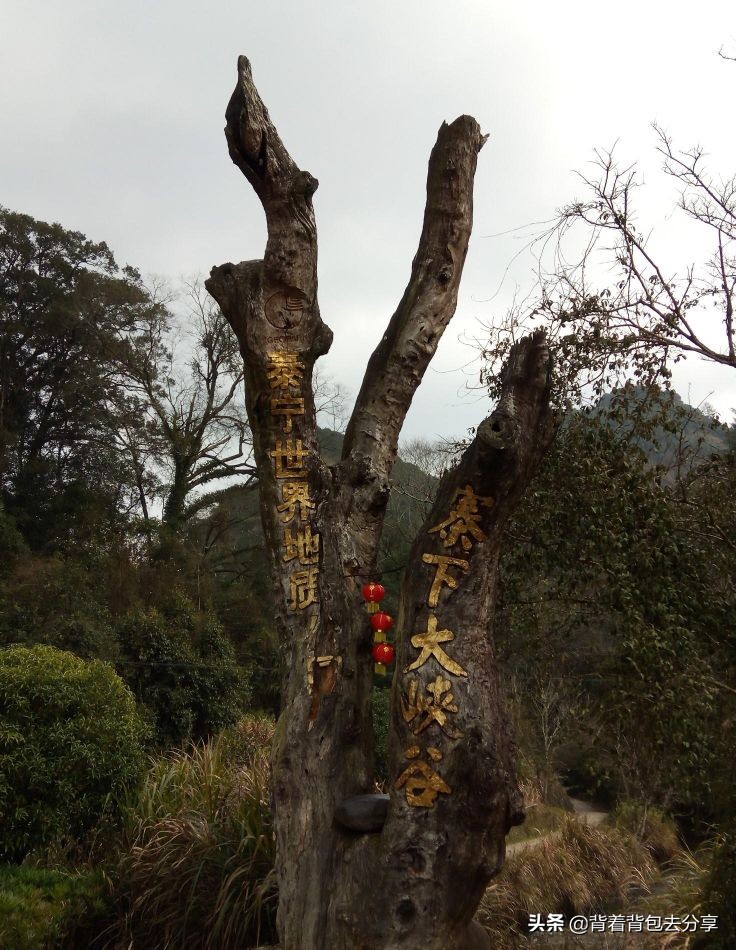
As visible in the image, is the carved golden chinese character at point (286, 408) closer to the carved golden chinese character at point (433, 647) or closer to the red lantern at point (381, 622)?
the red lantern at point (381, 622)

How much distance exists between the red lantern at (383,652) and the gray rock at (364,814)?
20.1 inches

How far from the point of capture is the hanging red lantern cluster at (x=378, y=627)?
323 centimetres

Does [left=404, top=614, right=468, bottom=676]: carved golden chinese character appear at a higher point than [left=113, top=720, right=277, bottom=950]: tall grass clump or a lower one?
higher

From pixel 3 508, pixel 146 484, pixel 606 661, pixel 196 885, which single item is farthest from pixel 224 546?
pixel 606 661

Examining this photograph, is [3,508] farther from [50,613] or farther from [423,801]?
[423,801]

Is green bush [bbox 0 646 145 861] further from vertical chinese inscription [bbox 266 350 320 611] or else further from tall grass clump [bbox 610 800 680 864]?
tall grass clump [bbox 610 800 680 864]

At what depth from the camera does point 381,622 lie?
10.8ft

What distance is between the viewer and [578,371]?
4.88 metres

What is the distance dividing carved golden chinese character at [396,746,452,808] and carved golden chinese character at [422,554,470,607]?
51 cm

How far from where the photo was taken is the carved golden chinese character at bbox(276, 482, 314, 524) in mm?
3523

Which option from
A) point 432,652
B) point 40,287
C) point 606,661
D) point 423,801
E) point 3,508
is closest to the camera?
point 423,801

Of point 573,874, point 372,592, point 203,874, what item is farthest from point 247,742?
point 372,592

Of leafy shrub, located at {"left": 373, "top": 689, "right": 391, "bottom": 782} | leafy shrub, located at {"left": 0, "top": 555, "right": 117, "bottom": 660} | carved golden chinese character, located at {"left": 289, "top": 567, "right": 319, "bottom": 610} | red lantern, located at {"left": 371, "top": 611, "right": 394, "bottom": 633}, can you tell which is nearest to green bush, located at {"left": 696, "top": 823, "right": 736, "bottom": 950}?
red lantern, located at {"left": 371, "top": 611, "right": 394, "bottom": 633}

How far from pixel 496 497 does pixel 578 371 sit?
2073 millimetres
